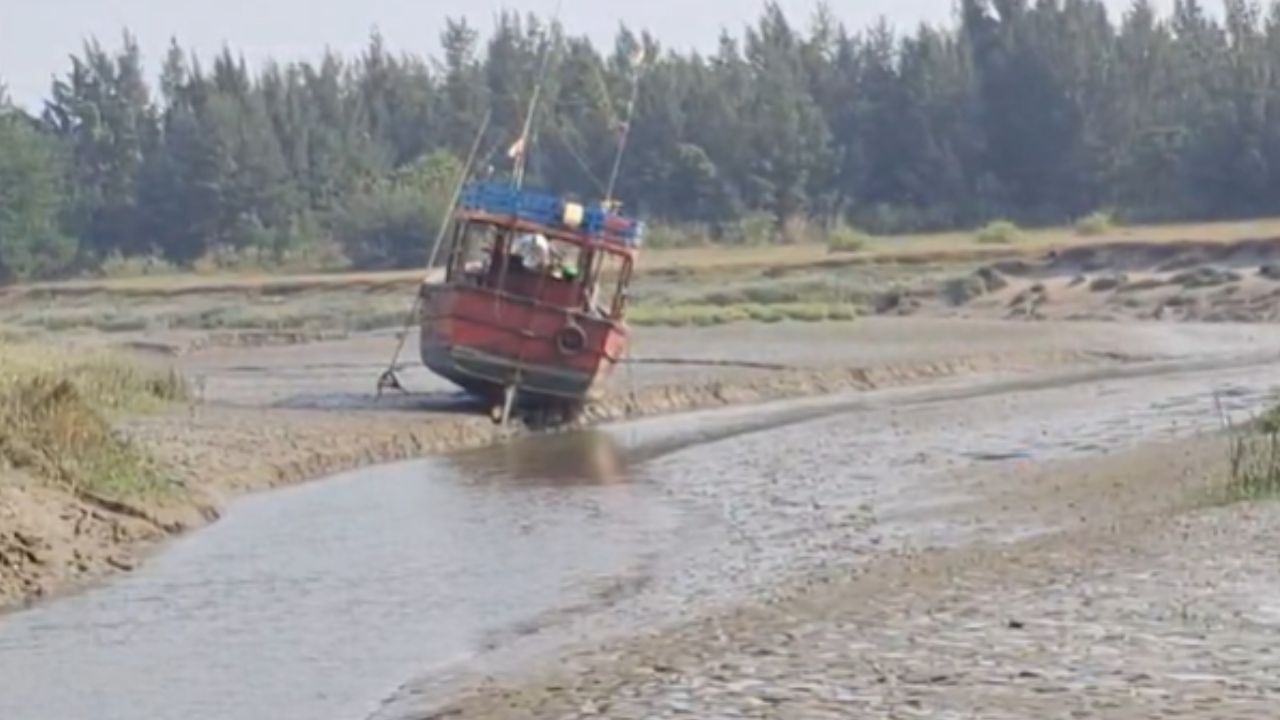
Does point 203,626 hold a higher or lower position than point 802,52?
lower

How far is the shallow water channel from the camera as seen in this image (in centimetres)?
1412

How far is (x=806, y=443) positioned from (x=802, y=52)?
70.2 meters

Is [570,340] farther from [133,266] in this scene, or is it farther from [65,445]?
[133,266]

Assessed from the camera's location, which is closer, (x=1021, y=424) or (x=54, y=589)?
(x=54, y=589)

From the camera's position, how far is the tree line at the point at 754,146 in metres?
78.8

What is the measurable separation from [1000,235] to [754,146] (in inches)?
769

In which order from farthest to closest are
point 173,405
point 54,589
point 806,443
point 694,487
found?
1. point 173,405
2. point 806,443
3. point 694,487
4. point 54,589

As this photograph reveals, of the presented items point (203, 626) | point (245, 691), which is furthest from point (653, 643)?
point (203, 626)

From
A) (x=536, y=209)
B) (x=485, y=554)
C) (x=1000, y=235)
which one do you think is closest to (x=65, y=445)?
(x=485, y=554)

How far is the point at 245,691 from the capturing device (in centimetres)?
1364

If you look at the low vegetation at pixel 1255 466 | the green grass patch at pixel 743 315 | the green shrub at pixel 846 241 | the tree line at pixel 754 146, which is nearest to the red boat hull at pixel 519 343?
the low vegetation at pixel 1255 466

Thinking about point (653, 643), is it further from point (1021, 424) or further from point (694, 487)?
point (1021, 424)

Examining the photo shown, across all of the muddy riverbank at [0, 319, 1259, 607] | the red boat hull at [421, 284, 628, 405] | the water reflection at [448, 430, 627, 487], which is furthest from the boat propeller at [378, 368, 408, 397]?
the water reflection at [448, 430, 627, 487]

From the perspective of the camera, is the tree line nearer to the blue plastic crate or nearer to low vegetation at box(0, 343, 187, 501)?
the blue plastic crate
